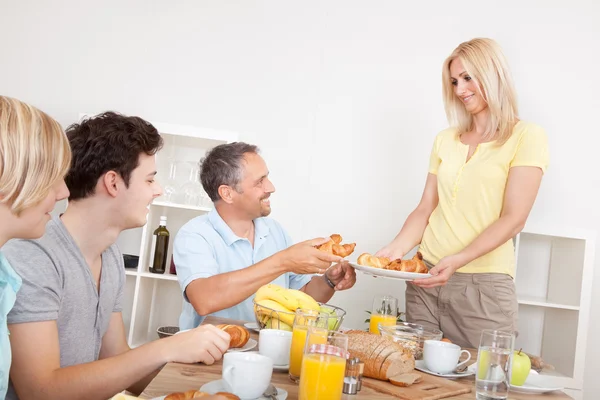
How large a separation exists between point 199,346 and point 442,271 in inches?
44.8

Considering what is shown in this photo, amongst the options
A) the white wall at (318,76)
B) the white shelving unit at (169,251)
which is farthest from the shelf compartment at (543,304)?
the white shelving unit at (169,251)

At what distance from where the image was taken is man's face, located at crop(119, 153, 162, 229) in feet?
5.02

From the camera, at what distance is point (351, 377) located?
1180 mm

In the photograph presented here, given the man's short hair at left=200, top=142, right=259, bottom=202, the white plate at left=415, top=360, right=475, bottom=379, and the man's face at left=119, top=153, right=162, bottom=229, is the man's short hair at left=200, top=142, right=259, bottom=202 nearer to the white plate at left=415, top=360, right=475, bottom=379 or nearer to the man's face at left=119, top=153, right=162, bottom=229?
the man's face at left=119, top=153, right=162, bottom=229

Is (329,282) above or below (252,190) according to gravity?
below

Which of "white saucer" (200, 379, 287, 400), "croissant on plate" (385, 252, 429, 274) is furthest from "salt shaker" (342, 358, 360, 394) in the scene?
"croissant on plate" (385, 252, 429, 274)

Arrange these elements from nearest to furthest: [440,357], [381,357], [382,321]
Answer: [381,357] < [440,357] < [382,321]

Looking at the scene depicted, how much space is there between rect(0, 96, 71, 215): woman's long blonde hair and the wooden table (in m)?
0.39

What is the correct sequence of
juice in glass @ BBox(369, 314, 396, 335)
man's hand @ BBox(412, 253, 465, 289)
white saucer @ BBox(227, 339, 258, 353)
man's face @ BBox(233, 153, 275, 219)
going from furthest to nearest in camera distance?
man's face @ BBox(233, 153, 275, 219) < man's hand @ BBox(412, 253, 465, 289) < juice in glass @ BBox(369, 314, 396, 335) < white saucer @ BBox(227, 339, 258, 353)

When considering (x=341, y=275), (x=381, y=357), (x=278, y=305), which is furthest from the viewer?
(x=341, y=275)

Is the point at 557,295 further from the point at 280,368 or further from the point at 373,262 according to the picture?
the point at 280,368

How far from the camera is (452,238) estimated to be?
2.44m

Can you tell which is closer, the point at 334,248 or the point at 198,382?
the point at 198,382

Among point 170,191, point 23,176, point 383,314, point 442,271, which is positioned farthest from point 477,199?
point 23,176
